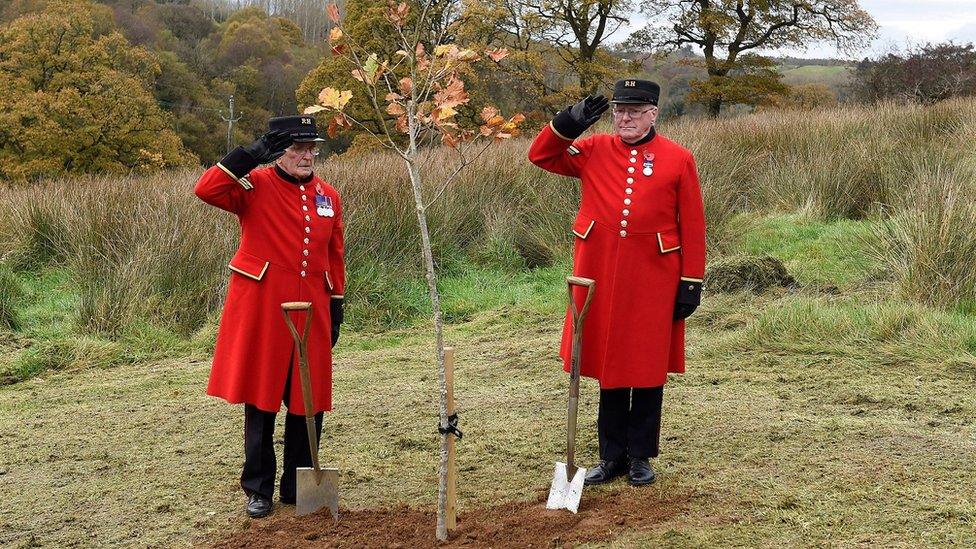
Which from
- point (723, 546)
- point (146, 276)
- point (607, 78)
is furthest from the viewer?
point (607, 78)

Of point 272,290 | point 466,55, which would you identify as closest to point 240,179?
point 272,290

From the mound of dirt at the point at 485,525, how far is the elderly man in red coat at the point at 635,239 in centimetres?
49

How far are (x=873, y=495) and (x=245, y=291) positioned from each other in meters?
2.52

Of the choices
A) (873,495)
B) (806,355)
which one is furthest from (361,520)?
(806,355)

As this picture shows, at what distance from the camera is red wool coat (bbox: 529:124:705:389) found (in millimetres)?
4145

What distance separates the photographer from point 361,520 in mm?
4109

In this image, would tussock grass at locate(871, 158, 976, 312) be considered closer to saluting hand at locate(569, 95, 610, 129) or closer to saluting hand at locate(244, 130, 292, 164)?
saluting hand at locate(569, 95, 610, 129)

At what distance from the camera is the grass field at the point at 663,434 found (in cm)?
393

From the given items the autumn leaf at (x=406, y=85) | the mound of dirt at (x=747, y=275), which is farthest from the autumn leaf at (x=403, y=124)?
the mound of dirt at (x=747, y=275)

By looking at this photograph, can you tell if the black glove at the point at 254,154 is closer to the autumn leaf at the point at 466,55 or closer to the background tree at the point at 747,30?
the autumn leaf at the point at 466,55

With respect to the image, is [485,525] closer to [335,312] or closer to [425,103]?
[335,312]

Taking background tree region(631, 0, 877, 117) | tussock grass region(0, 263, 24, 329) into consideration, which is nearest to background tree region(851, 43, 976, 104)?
background tree region(631, 0, 877, 117)

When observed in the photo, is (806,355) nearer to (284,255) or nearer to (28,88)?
(284,255)

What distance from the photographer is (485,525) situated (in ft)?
12.9
